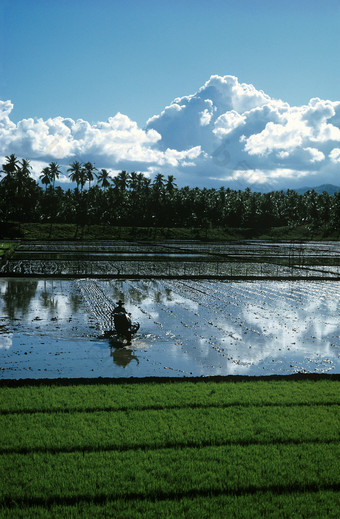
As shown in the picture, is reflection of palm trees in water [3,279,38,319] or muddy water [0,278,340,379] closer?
muddy water [0,278,340,379]

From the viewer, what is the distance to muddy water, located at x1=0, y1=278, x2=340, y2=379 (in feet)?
44.2

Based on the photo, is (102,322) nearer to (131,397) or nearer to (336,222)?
(131,397)

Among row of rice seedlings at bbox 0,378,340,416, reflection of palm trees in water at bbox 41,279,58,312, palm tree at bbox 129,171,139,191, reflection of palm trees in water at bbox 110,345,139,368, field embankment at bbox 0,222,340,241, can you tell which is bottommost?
reflection of palm trees in water at bbox 110,345,139,368

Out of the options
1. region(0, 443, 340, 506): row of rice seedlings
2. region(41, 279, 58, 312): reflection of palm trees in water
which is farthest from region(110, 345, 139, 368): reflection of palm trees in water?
region(41, 279, 58, 312): reflection of palm trees in water

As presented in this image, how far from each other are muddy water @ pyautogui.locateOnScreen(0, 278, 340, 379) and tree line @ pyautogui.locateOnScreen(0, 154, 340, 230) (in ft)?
272

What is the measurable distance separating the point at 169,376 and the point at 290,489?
5.64m

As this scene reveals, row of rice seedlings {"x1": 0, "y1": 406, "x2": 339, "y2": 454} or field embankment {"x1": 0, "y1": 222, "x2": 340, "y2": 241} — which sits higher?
field embankment {"x1": 0, "y1": 222, "x2": 340, "y2": 241}

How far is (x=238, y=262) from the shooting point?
48.8 metres

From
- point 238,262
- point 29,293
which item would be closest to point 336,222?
point 238,262

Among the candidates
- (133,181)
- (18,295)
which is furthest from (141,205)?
(18,295)

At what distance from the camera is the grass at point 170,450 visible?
6.79m

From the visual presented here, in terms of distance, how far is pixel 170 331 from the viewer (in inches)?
696

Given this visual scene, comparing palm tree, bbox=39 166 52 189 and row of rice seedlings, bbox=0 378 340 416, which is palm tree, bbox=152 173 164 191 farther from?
row of rice seedlings, bbox=0 378 340 416

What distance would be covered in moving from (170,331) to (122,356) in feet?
11.7
